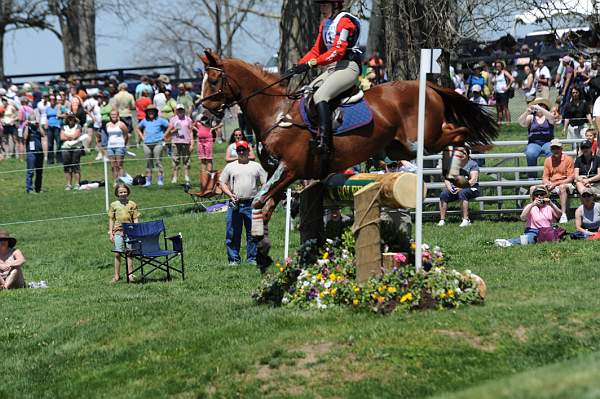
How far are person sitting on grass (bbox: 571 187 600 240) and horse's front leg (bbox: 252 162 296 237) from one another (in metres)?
6.65

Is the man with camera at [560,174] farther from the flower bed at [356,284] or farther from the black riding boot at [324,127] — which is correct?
the black riding boot at [324,127]

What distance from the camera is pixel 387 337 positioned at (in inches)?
405

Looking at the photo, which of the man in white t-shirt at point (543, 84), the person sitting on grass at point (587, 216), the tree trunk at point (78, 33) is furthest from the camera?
the tree trunk at point (78, 33)

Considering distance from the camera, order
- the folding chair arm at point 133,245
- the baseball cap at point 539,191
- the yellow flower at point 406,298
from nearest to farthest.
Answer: the yellow flower at point 406,298
the folding chair arm at point 133,245
the baseball cap at point 539,191

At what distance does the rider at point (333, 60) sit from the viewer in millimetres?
12289

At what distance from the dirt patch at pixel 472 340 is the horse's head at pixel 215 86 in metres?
4.24

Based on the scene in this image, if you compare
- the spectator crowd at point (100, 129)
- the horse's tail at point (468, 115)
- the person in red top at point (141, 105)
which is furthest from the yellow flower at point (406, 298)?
the person in red top at point (141, 105)

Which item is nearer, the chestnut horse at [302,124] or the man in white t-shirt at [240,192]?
the chestnut horse at [302,124]

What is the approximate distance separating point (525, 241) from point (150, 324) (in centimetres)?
727

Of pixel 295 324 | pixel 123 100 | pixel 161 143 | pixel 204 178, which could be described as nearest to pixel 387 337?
pixel 295 324

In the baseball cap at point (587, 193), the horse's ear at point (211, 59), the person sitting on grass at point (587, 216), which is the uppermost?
the horse's ear at point (211, 59)

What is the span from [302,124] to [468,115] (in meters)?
2.46

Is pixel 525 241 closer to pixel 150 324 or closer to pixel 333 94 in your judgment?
pixel 333 94

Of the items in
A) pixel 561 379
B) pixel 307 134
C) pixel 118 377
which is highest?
pixel 307 134
